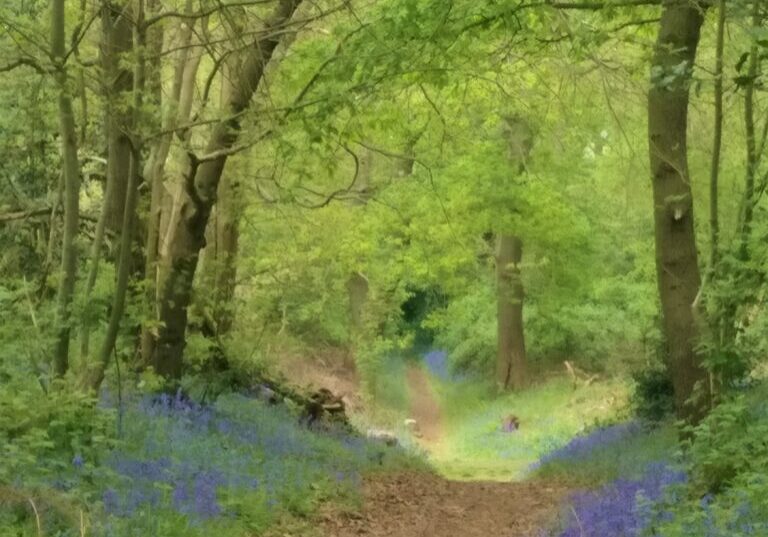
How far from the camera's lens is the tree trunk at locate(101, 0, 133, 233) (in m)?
7.63

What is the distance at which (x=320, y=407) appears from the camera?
15555 mm

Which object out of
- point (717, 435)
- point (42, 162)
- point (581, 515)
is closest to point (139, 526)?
point (581, 515)

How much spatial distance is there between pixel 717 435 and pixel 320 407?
356 inches

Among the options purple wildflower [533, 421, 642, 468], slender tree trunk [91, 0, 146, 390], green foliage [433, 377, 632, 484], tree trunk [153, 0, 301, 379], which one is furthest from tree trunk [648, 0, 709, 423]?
green foliage [433, 377, 632, 484]

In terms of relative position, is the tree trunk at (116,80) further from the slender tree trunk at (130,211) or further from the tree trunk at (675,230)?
the tree trunk at (675,230)

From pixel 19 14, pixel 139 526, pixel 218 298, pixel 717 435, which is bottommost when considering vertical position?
pixel 139 526

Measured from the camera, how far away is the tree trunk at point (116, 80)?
7632 mm

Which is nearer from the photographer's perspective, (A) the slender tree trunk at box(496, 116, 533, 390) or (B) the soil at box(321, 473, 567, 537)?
(B) the soil at box(321, 473, 567, 537)

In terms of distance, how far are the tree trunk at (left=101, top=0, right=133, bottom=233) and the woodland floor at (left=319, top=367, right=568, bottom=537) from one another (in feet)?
12.7

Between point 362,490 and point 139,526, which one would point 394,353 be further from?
point 139,526

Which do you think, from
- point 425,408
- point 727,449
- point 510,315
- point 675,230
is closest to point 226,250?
point 675,230

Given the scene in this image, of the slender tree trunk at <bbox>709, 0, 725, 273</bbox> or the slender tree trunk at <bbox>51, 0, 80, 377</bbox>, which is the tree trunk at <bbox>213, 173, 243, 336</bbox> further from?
the slender tree trunk at <bbox>709, 0, 725, 273</bbox>

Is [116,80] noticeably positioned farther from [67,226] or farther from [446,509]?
[446,509]

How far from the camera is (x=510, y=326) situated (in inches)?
1107
